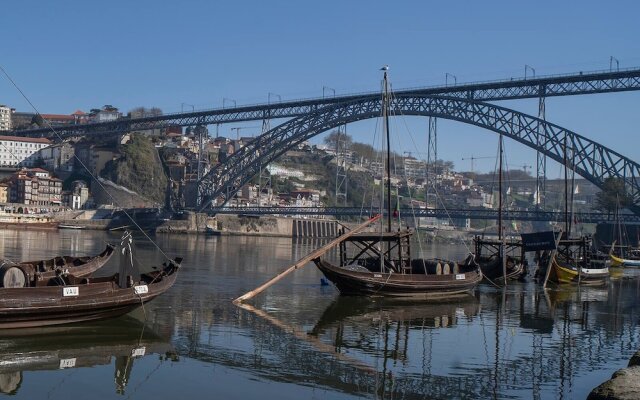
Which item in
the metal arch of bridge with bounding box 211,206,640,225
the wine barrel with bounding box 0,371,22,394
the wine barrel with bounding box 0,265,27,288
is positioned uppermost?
the metal arch of bridge with bounding box 211,206,640,225

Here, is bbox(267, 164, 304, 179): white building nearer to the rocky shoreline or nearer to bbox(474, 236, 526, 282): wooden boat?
bbox(474, 236, 526, 282): wooden boat

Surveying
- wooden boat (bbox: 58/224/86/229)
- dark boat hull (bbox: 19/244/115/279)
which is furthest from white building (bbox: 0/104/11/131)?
dark boat hull (bbox: 19/244/115/279)

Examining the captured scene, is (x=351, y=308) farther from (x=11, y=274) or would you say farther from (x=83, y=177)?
(x=83, y=177)

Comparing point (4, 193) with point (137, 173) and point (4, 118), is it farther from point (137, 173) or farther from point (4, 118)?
point (4, 118)

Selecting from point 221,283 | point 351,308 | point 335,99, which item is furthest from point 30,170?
point 351,308

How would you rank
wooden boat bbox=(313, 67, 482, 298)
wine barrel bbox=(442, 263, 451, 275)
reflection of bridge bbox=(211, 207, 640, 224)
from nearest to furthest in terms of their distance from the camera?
wooden boat bbox=(313, 67, 482, 298)
wine barrel bbox=(442, 263, 451, 275)
reflection of bridge bbox=(211, 207, 640, 224)

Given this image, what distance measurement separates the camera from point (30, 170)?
477ft

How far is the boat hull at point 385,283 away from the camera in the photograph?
1253 inches

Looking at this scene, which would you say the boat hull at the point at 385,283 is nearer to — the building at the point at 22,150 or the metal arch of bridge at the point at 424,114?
the metal arch of bridge at the point at 424,114

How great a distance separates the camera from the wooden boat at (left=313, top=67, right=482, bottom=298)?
105ft

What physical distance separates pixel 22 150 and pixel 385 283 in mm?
140813

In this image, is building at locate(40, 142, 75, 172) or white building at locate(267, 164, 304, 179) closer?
building at locate(40, 142, 75, 172)

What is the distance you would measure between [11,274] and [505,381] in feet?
40.8

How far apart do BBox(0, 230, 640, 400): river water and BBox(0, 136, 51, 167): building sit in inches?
5305
